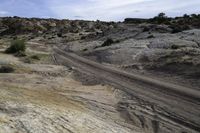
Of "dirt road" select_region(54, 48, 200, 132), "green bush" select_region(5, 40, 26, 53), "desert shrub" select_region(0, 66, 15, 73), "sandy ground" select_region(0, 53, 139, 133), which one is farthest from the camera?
"green bush" select_region(5, 40, 26, 53)

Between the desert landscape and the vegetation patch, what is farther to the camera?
the vegetation patch

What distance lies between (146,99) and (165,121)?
476 cm

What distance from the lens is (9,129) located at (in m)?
12.5

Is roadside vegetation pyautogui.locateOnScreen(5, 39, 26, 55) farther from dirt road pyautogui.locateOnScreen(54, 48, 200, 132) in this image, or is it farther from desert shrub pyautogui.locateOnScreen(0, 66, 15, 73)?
dirt road pyautogui.locateOnScreen(54, 48, 200, 132)

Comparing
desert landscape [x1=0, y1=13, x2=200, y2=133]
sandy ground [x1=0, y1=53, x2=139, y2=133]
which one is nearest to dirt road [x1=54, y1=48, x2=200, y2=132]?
desert landscape [x1=0, y1=13, x2=200, y2=133]

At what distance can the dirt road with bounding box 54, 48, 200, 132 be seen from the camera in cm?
1650

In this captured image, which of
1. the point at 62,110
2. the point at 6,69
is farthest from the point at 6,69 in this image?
the point at 62,110

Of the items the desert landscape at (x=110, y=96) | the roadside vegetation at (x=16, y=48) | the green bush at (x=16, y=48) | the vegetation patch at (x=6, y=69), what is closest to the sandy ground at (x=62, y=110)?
the desert landscape at (x=110, y=96)

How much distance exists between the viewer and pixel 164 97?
21.5 meters

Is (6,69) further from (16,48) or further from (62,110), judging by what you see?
(16,48)

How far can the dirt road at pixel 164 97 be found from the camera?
54.1 ft

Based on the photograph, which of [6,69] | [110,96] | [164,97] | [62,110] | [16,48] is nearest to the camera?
[62,110]

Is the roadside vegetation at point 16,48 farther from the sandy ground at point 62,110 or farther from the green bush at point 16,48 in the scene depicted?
the sandy ground at point 62,110

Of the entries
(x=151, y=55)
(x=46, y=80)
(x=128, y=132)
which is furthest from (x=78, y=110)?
(x=151, y=55)
